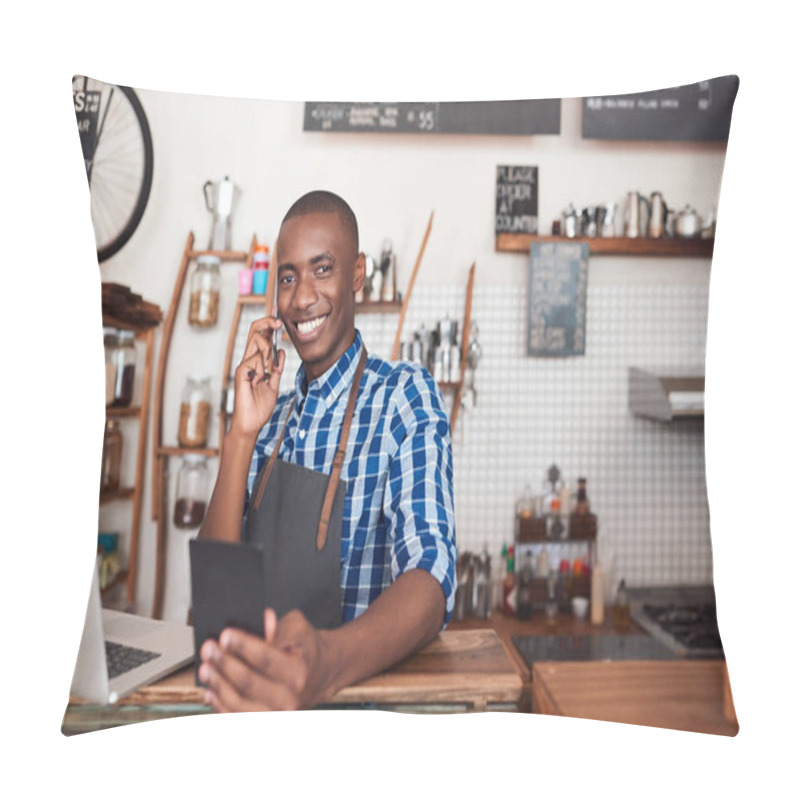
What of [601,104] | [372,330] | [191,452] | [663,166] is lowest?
[191,452]

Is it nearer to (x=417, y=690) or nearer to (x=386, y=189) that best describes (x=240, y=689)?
(x=417, y=690)

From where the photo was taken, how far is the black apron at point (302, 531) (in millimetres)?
1572

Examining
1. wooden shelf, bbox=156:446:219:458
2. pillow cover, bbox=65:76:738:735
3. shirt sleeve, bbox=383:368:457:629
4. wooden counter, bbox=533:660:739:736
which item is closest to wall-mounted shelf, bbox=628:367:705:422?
pillow cover, bbox=65:76:738:735

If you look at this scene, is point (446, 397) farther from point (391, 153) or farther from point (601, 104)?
point (601, 104)

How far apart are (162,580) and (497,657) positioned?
607mm

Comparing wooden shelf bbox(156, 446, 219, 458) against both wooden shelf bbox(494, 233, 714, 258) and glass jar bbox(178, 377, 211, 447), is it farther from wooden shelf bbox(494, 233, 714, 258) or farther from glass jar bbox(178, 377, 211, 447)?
wooden shelf bbox(494, 233, 714, 258)

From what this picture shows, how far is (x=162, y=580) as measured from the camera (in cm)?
163

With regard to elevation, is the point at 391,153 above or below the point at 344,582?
above

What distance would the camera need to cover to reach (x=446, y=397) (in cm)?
167

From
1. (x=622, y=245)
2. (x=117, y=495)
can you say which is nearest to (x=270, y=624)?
(x=117, y=495)

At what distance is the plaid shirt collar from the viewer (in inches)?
65.4

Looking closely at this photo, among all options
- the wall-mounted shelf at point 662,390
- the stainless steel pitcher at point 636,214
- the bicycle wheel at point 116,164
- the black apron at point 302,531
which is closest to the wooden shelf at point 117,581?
the black apron at point 302,531

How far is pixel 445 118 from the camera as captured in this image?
1.68m

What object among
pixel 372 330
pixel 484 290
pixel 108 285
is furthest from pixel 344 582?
pixel 108 285
